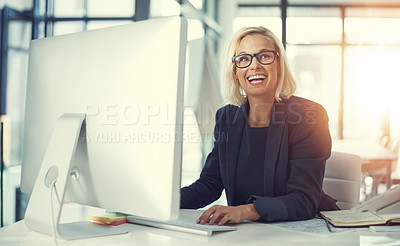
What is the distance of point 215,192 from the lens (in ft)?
5.32

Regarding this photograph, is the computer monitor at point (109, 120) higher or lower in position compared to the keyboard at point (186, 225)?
higher

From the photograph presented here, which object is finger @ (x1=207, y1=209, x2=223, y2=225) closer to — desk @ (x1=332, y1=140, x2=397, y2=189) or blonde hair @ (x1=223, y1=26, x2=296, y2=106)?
blonde hair @ (x1=223, y1=26, x2=296, y2=106)

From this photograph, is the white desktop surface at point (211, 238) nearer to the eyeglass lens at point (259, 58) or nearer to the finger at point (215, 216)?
the finger at point (215, 216)

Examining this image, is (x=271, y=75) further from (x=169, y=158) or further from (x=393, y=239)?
(x=169, y=158)

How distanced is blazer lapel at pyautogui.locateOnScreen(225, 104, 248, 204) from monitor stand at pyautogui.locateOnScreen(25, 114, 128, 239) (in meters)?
0.63

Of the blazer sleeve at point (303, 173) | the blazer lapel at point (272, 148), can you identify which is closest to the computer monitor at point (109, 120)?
the blazer sleeve at point (303, 173)

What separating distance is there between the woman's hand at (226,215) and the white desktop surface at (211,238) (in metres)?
0.05

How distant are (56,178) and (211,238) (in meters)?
0.39

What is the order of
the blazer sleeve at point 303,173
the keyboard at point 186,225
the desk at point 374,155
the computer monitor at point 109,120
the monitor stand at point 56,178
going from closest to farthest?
1. the computer monitor at point 109,120
2. the monitor stand at point 56,178
3. the keyboard at point 186,225
4. the blazer sleeve at point 303,173
5. the desk at point 374,155

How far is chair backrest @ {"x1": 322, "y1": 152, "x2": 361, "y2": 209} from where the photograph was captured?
1671mm

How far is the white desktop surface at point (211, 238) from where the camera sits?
1.02 m

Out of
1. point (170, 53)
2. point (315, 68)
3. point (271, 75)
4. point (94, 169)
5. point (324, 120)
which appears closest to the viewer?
point (170, 53)

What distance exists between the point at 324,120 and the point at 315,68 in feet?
19.5

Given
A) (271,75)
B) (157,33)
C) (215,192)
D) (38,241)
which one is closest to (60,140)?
(38,241)
